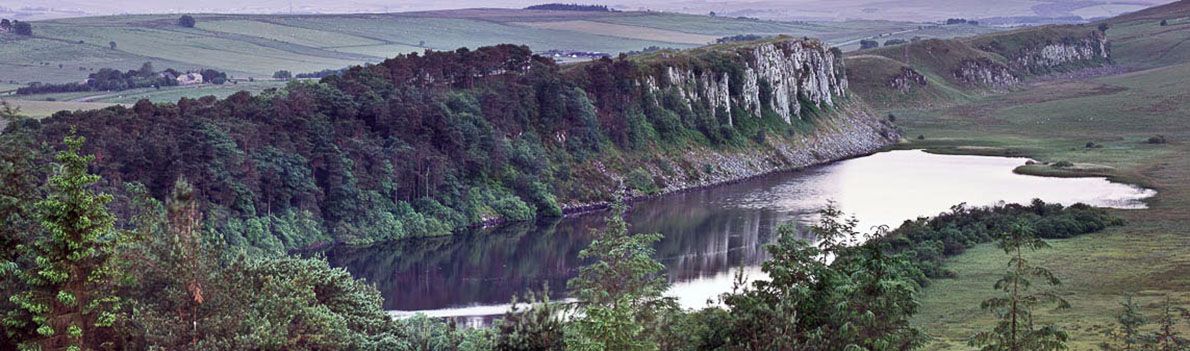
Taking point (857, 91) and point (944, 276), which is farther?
point (857, 91)

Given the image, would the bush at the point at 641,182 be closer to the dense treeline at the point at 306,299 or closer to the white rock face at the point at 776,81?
the white rock face at the point at 776,81

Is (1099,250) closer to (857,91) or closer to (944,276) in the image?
(944,276)

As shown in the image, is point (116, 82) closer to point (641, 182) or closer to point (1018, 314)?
point (641, 182)

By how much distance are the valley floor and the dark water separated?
7.28 metres

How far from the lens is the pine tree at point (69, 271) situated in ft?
102

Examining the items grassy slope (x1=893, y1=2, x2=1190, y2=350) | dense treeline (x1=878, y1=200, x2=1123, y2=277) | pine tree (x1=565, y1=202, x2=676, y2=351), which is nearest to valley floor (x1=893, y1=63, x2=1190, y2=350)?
grassy slope (x1=893, y1=2, x2=1190, y2=350)

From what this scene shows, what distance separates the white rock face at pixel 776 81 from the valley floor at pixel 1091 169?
417 inches

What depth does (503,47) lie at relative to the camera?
106750mm

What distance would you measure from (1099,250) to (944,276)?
991 centimetres

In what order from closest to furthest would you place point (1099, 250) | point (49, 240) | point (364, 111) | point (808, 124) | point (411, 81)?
point (49, 240)
point (1099, 250)
point (364, 111)
point (411, 81)
point (808, 124)

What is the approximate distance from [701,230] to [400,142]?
1983 cm

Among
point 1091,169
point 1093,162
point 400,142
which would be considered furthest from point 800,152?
point 400,142

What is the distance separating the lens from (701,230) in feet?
266

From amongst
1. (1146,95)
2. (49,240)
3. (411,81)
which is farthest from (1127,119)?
(49,240)
